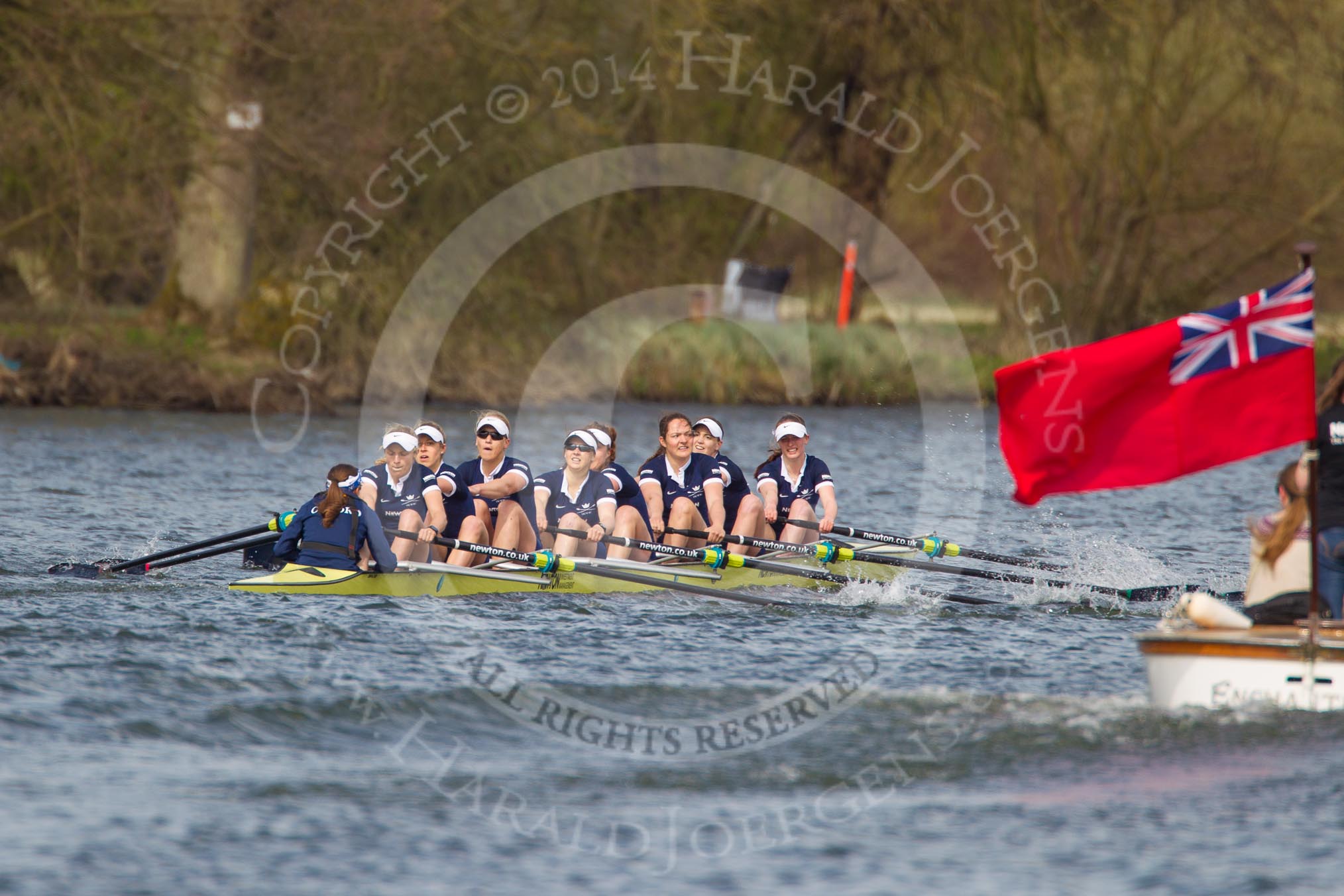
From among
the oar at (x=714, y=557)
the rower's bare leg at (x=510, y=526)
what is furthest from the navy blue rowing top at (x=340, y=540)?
the oar at (x=714, y=557)

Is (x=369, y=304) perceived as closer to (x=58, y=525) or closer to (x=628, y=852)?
(x=58, y=525)

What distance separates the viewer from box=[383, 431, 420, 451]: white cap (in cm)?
1277

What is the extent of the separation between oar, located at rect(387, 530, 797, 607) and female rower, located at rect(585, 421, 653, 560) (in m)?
0.68

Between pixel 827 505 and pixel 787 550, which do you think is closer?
pixel 787 550

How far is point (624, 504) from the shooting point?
1389 centimetres

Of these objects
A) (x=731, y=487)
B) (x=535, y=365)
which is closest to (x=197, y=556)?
(x=731, y=487)

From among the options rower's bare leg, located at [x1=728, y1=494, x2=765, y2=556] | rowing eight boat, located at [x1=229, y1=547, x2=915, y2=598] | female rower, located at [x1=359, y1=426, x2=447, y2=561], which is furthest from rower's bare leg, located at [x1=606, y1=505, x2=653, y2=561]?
female rower, located at [x1=359, y1=426, x2=447, y2=561]

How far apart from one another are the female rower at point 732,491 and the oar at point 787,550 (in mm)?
227

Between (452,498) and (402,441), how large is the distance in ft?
2.36

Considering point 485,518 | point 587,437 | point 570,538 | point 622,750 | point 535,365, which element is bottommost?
point 622,750

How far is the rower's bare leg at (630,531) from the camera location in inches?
543

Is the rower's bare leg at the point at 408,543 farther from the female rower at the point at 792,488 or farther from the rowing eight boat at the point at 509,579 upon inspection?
the female rower at the point at 792,488

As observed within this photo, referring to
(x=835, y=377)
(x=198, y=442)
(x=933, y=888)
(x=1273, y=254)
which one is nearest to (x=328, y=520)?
(x=933, y=888)

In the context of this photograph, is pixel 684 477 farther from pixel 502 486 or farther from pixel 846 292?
pixel 846 292
